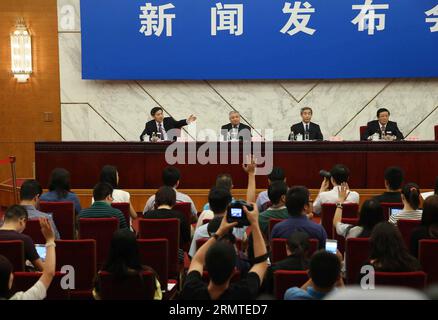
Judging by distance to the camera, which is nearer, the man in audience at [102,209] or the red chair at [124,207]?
the man in audience at [102,209]

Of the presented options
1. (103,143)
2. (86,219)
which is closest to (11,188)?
(103,143)

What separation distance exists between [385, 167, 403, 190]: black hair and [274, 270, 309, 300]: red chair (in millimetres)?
2262

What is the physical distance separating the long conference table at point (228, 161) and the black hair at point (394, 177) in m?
2.15

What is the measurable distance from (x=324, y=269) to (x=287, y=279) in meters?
0.49

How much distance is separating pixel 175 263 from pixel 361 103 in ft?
18.2

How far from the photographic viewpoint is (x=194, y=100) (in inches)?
377

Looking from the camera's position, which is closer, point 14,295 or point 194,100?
point 14,295

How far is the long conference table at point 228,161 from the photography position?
299 inches

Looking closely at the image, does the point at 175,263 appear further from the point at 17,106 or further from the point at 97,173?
the point at 17,106

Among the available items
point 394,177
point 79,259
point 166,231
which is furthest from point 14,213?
point 394,177

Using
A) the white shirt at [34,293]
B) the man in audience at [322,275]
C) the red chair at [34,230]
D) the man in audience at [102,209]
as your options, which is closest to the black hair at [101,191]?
the man in audience at [102,209]

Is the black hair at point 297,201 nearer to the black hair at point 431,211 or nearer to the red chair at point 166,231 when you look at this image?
the black hair at point 431,211

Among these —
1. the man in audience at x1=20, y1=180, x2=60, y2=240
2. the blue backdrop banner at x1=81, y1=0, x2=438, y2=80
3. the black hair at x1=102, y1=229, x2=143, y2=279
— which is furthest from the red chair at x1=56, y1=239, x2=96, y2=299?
the blue backdrop banner at x1=81, y1=0, x2=438, y2=80

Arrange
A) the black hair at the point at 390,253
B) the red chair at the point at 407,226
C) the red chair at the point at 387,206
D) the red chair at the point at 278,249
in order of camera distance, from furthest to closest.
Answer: the red chair at the point at 387,206, the red chair at the point at 407,226, the red chair at the point at 278,249, the black hair at the point at 390,253
